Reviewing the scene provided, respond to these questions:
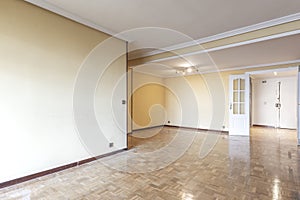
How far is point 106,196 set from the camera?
6.66 feet

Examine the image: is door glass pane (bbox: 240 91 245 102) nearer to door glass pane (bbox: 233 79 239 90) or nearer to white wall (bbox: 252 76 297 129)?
door glass pane (bbox: 233 79 239 90)

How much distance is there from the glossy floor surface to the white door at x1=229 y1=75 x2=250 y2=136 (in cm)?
204

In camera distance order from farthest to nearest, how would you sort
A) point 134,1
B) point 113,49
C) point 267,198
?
point 113,49 < point 134,1 < point 267,198

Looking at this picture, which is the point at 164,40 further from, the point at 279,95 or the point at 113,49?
the point at 279,95

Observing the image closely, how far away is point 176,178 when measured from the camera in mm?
2502

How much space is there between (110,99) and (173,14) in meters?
1.99

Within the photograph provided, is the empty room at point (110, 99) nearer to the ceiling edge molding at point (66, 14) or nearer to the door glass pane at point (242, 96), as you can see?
the ceiling edge molding at point (66, 14)

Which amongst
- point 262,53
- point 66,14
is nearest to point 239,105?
point 262,53

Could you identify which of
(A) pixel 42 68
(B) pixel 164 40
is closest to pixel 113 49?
(B) pixel 164 40

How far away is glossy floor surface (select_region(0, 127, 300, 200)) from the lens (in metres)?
2.07

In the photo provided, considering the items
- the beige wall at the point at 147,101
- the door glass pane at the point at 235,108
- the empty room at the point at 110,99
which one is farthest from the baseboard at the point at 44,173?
the door glass pane at the point at 235,108

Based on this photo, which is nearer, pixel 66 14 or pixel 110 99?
pixel 66 14

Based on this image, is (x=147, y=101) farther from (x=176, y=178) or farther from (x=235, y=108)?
(x=176, y=178)

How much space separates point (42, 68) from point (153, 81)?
205 inches
